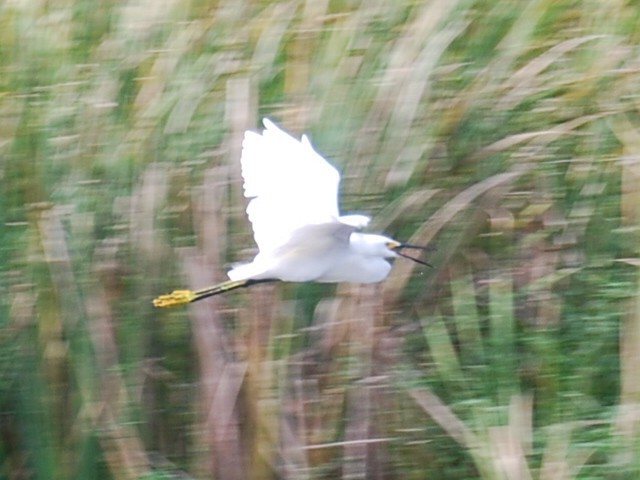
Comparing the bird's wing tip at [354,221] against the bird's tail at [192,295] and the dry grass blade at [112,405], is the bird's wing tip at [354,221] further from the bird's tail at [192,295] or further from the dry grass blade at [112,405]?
the dry grass blade at [112,405]

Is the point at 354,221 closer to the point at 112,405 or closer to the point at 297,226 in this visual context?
the point at 297,226

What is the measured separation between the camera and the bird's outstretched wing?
Result: 2.51 meters

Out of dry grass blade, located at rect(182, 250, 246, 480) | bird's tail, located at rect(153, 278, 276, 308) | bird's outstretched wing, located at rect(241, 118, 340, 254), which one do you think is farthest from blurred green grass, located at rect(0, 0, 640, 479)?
bird's outstretched wing, located at rect(241, 118, 340, 254)

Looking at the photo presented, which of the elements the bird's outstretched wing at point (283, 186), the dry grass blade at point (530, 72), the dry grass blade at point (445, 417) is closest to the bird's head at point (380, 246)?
the bird's outstretched wing at point (283, 186)

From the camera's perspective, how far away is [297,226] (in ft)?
8.23

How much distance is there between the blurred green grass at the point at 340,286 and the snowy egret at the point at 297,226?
7.5 inches

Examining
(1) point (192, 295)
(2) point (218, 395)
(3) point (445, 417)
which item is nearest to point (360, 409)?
(3) point (445, 417)

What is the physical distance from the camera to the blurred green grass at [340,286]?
108 inches

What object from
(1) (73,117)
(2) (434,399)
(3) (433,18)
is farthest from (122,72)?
(2) (434,399)

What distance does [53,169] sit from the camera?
9.57ft

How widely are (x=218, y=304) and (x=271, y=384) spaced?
201 mm

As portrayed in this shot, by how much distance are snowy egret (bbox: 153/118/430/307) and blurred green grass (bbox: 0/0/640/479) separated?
19cm

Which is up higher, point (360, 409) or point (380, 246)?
point (380, 246)

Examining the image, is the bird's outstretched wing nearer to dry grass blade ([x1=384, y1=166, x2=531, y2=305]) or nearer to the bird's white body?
the bird's white body
